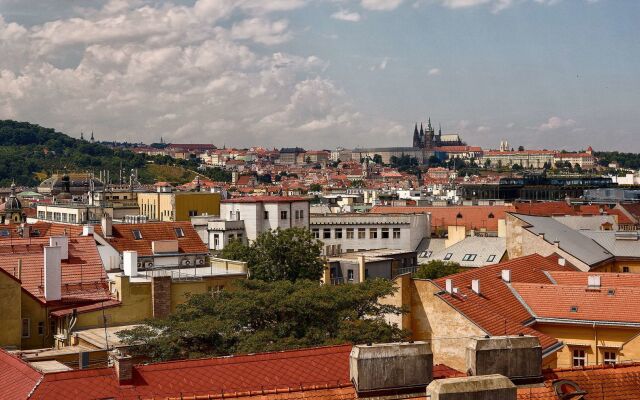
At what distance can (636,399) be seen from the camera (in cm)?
1184

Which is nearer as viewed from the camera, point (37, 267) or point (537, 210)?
point (37, 267)

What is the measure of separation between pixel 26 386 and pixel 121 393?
1620mm

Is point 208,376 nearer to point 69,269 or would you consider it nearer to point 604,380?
point 604,380

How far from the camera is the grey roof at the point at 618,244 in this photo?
54812 millimetres

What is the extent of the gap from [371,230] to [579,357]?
157 feet

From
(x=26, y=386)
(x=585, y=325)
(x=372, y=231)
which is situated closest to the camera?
(x=26, y=386)

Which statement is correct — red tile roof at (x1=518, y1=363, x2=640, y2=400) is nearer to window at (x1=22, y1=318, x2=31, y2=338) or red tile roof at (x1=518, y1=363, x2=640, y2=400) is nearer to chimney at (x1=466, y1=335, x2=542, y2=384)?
chimney at (x1=466, y1=335, x2=542, y2=384)

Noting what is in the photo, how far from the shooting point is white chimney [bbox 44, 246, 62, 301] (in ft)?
103

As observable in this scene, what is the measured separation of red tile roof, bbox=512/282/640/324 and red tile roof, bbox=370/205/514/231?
5746 centimetres

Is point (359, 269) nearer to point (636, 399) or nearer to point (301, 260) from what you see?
point (301, 260)

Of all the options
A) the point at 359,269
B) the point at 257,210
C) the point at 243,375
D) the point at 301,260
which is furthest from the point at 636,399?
the point at 257,210

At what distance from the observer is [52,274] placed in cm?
3161

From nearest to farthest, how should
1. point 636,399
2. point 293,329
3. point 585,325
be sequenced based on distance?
point 636,399
point 293,329
point 585,325

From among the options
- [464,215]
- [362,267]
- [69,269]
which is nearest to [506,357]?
[69,269]
